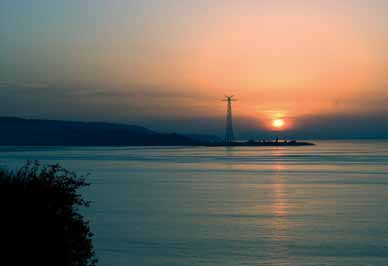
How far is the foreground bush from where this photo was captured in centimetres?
743

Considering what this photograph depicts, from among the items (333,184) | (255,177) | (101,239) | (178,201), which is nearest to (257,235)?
(101,239)

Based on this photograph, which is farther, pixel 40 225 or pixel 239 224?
pixel 239 224

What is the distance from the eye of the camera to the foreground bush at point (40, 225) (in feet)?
24.4

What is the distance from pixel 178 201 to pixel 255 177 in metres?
15.1

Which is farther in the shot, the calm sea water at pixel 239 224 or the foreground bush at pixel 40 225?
the calm sea water at pixel 239 224

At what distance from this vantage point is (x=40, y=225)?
754 cm

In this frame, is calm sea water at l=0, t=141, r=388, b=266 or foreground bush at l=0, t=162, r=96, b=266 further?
calm sea water at l=0, t=141, r=388, b=266

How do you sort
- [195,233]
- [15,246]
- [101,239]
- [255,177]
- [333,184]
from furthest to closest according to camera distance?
[255,177] < [333,184] < [195,233] < [101,239] < [15,246]

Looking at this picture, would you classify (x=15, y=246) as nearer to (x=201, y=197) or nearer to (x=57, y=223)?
(x=57, y=223)

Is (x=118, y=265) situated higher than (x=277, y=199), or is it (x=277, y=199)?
(x=277, y=199)

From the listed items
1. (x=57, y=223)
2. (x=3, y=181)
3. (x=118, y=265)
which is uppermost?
(x=3, y=181)

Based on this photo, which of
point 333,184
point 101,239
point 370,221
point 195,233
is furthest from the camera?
point 333,184

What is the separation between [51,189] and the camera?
7.61 meters

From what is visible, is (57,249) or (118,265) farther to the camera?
(118,265)
